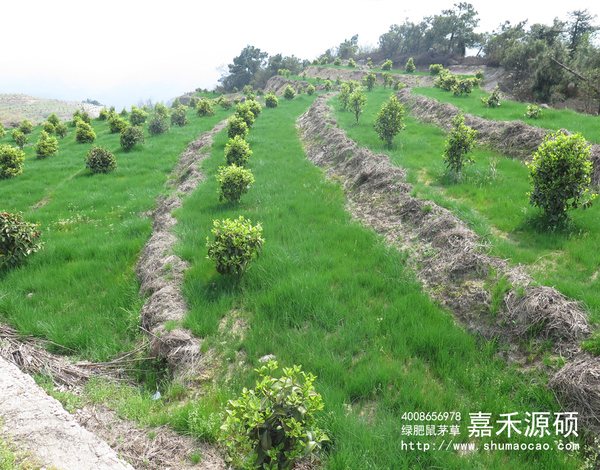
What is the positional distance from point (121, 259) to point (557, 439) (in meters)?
7.86

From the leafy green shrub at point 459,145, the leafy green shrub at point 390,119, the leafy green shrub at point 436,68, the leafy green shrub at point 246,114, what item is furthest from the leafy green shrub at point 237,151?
the leafy green shrub at point 436,68

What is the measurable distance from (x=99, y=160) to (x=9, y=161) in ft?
14.3

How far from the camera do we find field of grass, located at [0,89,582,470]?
2.96 m

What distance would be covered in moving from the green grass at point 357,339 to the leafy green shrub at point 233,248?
30cm

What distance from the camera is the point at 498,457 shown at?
2682mm

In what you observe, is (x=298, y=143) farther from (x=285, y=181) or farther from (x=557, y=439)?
(x=557, y=439)

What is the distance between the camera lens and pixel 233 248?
5.39m

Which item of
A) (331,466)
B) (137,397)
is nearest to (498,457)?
(331,466)

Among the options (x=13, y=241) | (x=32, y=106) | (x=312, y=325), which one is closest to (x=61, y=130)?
(x=13, y=241)

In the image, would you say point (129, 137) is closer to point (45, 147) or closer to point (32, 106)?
point (45, 147)

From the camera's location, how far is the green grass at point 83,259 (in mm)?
4793

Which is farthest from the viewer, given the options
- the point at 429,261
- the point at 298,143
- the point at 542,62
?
the point at 542,62

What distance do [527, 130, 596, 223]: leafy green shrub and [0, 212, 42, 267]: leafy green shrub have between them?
11.2m

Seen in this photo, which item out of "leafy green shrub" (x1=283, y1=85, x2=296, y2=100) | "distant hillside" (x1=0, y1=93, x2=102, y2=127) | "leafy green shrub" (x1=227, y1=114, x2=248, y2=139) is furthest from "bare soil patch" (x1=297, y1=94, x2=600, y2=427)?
"distant hillside" (x1=0, y1=93, x2=102, y2=127)
